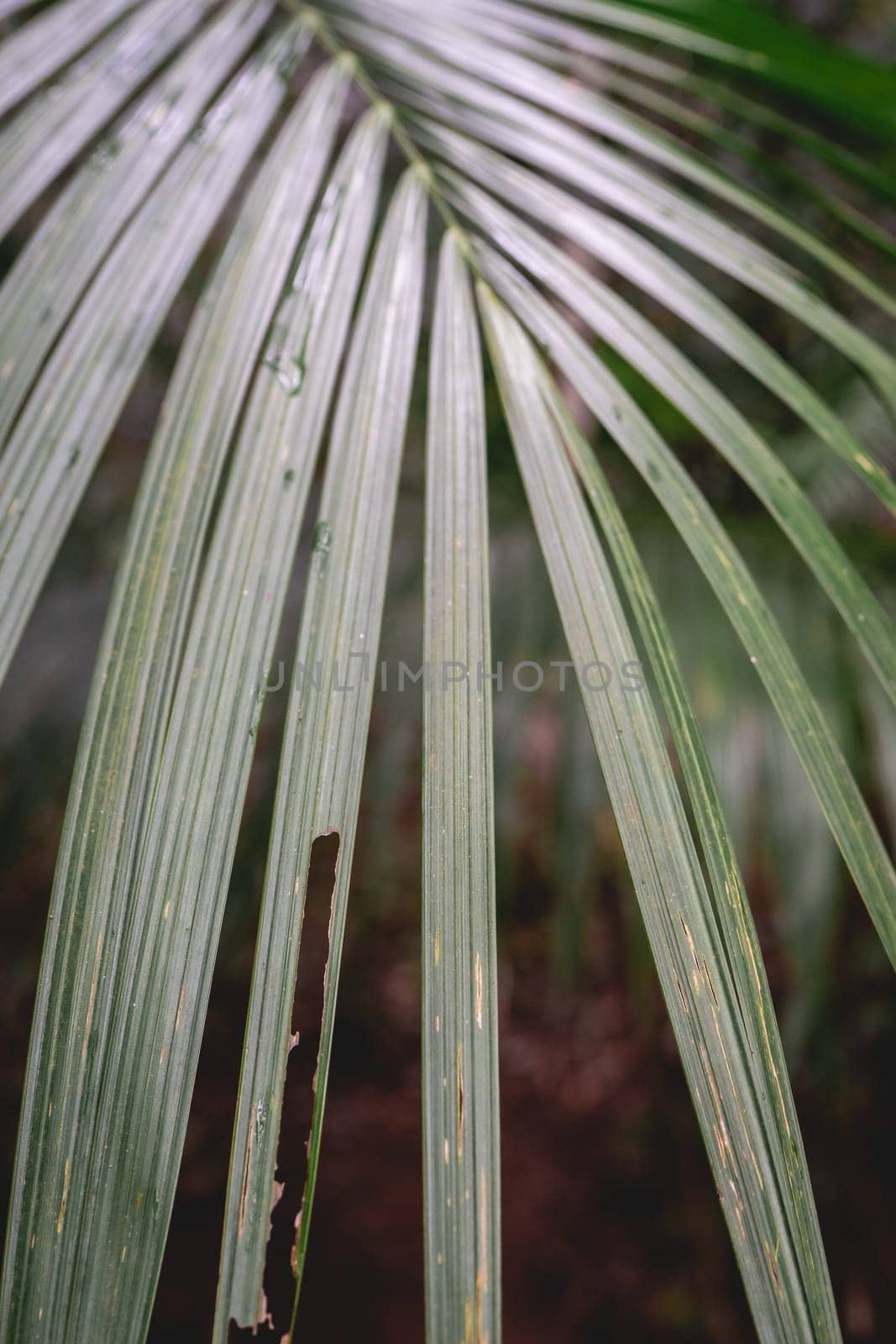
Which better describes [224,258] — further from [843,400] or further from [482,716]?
[843,400]

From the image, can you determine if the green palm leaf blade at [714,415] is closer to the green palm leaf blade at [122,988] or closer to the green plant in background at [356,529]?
the green plant in background at [356,529]

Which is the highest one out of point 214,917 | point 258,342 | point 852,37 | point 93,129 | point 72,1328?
point 852,37

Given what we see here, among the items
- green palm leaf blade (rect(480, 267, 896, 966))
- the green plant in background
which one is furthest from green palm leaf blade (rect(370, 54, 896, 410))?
green palm leaf blade (rect(480, 267, 896, 966))

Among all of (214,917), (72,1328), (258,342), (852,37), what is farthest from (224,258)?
(852,37)

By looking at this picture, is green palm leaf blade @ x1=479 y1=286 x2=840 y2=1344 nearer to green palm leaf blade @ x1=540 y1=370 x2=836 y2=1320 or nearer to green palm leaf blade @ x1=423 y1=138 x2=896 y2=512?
green palm leaf blade @ x1=540 y1=370 x2=836 y2=1320

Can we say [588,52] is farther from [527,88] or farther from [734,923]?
[734,923]

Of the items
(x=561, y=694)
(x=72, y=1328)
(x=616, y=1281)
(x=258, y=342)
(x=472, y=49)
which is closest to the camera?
(x=72, y=1328)
